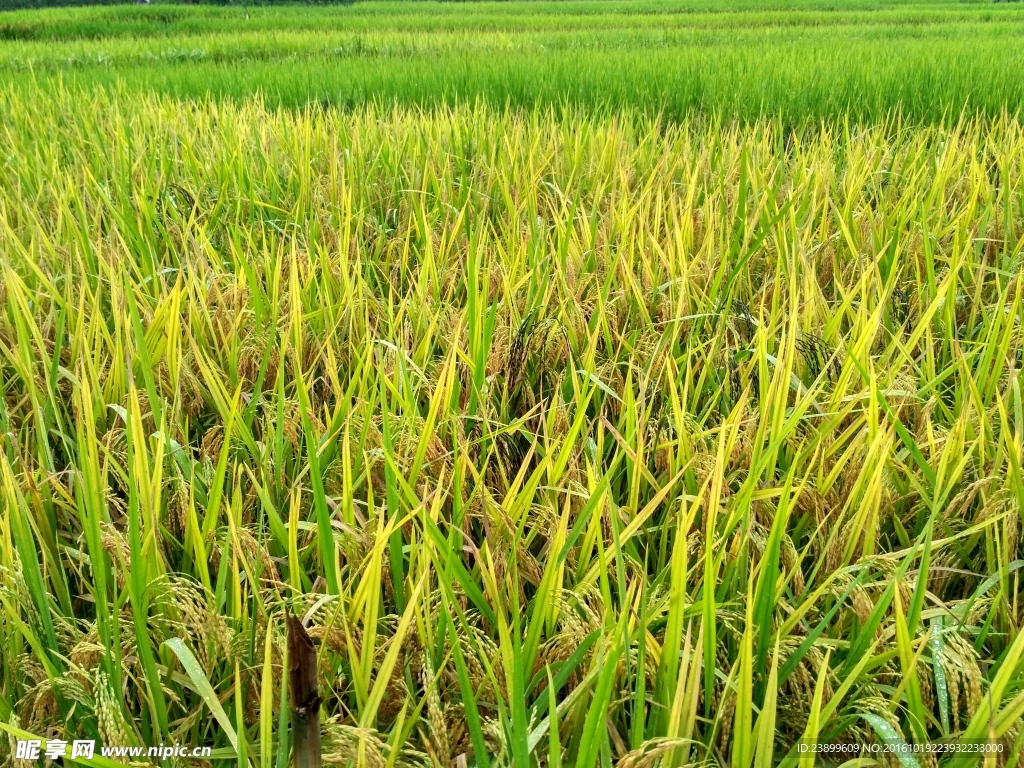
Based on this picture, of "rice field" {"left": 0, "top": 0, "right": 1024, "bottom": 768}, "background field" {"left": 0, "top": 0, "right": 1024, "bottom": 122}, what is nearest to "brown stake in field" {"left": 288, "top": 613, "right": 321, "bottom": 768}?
"rice field" {"left": 0, "top": 0, "right": 1024, "bottom": 768}

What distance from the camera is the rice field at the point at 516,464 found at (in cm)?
48

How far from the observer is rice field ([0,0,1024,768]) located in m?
0.48

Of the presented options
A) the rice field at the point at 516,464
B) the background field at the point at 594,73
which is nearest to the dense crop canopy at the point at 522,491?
the rice field at the point at 516,464

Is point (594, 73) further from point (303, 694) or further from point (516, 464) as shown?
point (303, 694)

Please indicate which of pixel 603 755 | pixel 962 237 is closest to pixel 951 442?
pixel 603 755

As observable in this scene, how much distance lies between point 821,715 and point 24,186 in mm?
1938

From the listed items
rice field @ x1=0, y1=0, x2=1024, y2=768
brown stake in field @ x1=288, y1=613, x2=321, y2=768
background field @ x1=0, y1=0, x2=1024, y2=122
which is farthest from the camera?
background field @ x1=0, y1=0, x2=1024, y2=122

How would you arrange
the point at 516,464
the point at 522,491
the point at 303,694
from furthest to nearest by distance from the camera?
the point at 516,464, the point at 522,491, the point at 303,694

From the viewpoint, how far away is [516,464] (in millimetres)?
786

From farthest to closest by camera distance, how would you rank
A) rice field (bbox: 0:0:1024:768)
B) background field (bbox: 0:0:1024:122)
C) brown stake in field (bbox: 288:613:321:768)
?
1. background field (bbox: 0:0:1024:122)
2. rice field (bbox: 0:0:1024:768)
3. brown stake in field (bbox: 288:613:321:768)

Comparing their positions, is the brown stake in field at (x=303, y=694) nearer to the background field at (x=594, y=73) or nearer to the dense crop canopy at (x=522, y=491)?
the dense crop canopy at (x=522, y=491)

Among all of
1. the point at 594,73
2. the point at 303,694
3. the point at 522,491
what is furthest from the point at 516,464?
the point at 594,73

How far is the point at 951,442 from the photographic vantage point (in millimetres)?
664

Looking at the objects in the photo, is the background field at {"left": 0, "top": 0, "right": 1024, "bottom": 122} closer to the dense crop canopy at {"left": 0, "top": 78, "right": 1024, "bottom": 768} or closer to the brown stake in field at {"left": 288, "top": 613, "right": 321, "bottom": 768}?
the dense crop canopy at {"left": 0, "top": 78, "right": 1024, "bottom": 768}
